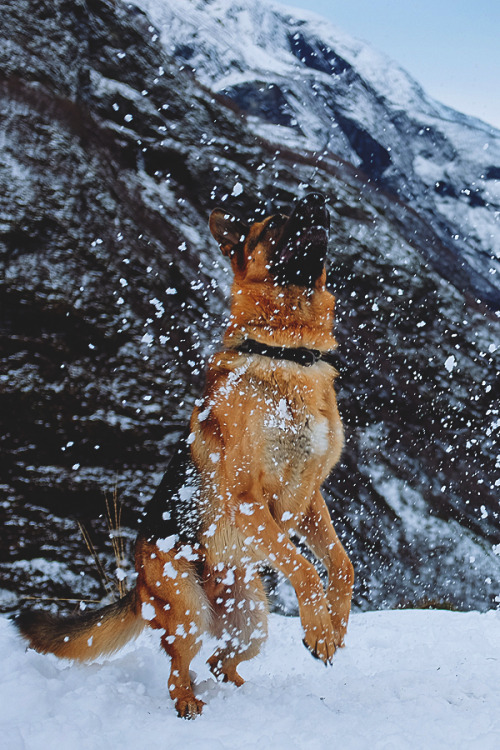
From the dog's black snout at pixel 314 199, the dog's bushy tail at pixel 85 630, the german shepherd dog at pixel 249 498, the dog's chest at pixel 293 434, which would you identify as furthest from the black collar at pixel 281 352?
the dog's bushy tail at pixel 85 630

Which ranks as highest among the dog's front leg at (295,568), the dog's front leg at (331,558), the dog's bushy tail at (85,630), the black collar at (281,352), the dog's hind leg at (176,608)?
the black collar at (281,352)

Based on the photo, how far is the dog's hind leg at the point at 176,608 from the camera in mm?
1839

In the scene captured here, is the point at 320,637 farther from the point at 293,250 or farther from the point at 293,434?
the point at 293,250

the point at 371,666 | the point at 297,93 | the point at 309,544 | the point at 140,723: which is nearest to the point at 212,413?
the point at 309,544

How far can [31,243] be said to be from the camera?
3.62m

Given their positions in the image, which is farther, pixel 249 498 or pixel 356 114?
pixel 356 114

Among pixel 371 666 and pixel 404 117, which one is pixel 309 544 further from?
pixel 404 117

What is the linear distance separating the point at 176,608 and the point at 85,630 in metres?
0.43

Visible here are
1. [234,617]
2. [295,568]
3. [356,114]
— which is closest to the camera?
[295,568]

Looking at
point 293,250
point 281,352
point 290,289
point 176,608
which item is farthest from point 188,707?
point 293,250

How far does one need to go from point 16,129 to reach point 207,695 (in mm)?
4254

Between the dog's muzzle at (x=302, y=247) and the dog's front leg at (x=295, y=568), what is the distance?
103 centimetres

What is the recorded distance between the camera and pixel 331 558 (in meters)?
2.08

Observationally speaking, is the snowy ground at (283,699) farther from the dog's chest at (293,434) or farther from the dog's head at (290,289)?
the dog's head at (290,289)
